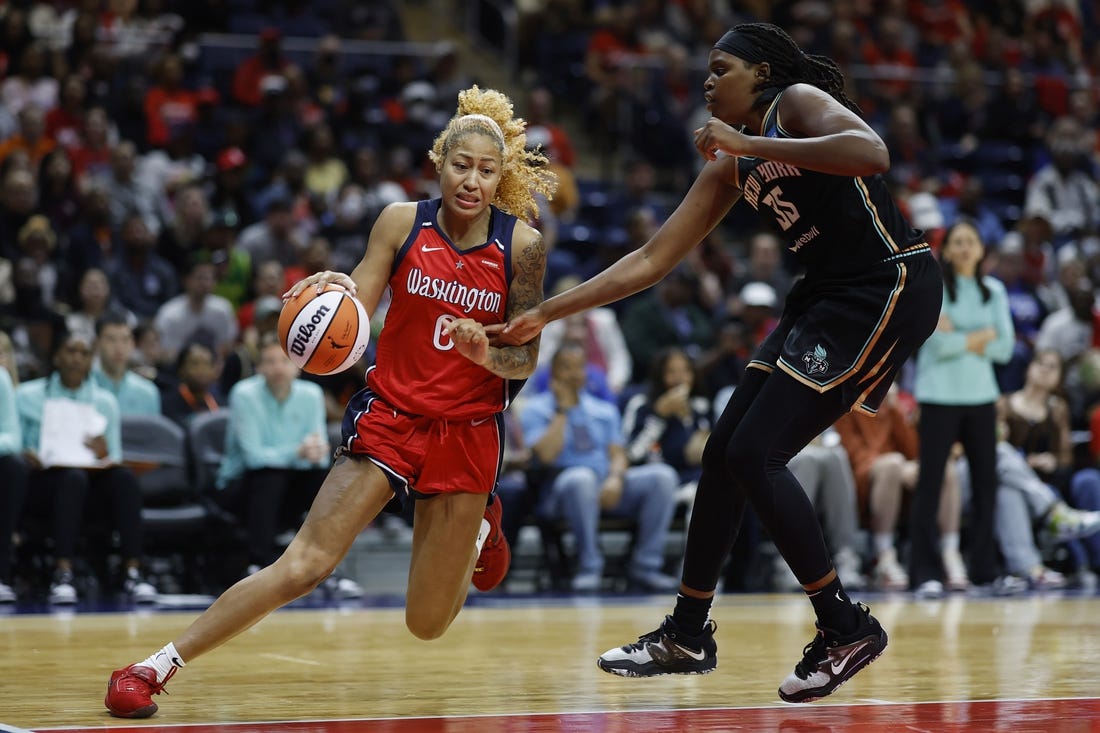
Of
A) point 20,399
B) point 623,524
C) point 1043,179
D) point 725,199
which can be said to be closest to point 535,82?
point 1043,179

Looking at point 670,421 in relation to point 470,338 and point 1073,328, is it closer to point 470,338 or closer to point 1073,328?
point 1073,328

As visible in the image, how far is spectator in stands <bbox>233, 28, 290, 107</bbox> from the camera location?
13.0 m

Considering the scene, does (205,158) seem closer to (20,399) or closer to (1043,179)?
(20,399)

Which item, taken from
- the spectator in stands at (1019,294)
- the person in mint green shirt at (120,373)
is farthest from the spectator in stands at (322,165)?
the spectator in stands at (1019,294)

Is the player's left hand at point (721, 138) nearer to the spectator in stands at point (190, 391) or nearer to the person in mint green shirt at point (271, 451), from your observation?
the person in mint green shirt at point (271, 451)

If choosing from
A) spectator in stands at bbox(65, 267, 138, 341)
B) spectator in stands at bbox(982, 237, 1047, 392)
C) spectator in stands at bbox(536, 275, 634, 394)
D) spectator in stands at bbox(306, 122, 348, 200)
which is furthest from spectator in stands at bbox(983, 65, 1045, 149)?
spectator in stands at bbox(65, 267, 138, 341)

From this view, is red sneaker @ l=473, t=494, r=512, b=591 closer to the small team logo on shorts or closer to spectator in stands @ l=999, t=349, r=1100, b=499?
the small team logo on shorts

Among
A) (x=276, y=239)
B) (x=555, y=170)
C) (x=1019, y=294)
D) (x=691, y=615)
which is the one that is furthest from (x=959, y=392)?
(x=276, y=239)

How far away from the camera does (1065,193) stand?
14633mm

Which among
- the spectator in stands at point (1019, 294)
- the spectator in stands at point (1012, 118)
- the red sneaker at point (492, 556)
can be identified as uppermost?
the spectator in stands at point (1012, 118)

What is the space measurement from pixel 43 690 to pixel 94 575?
179 inches

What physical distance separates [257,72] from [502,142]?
8.75m

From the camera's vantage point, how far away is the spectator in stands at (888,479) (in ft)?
31.9

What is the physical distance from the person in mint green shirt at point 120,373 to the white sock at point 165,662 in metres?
5.12
